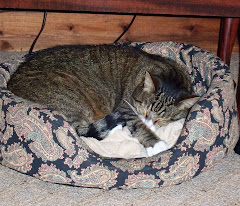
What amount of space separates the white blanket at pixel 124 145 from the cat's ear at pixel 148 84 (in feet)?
0.73

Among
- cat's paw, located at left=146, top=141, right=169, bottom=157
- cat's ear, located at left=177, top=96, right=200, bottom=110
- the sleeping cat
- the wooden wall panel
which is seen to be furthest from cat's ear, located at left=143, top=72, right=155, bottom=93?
the wooden wall panel

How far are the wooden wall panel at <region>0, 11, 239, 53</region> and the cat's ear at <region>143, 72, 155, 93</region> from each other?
129 centimetres

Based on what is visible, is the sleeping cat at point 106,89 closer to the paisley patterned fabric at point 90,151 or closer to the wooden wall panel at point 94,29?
the paisley patterned fabric at point 90,151

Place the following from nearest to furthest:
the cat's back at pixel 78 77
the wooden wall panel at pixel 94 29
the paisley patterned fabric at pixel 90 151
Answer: the paisley patterned fabric at pixel 90 151, the cat's back at pixel 78 77, the wooden wall panel at pixel 94 29

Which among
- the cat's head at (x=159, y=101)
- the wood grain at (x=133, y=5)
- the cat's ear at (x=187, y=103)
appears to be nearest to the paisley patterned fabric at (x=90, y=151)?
the cat's ear at (x=187, y=103)

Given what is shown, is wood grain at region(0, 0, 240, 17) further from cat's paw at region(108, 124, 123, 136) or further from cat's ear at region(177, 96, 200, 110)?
cat's paw at region(108, 124, 123, 136)

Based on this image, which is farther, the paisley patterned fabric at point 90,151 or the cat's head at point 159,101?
the cat's head at point 159,101

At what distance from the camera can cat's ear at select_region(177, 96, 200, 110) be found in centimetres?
184

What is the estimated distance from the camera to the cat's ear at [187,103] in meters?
1.84

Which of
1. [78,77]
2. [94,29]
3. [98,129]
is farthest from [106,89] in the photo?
[94,29]

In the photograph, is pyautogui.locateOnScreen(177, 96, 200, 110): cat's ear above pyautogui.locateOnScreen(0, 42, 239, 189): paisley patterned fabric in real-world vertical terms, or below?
above

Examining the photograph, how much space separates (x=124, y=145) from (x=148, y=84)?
33 cm

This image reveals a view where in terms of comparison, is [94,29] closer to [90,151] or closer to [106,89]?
[106,89]

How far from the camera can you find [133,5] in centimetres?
168
